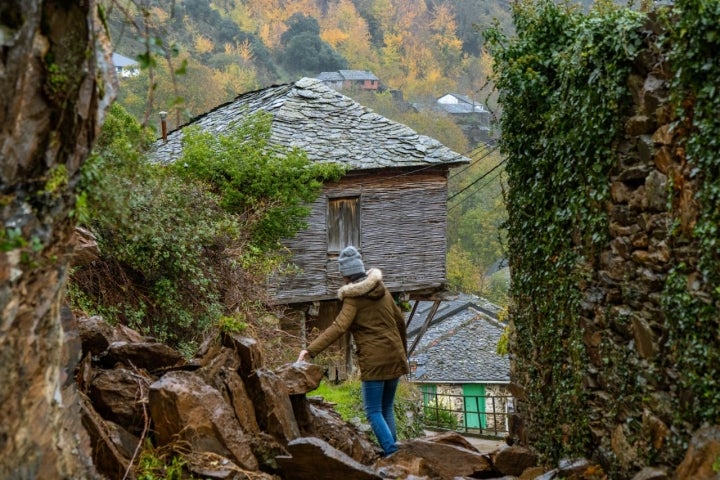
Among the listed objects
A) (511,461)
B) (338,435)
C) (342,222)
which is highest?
(342,222)

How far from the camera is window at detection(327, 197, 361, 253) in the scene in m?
18.3

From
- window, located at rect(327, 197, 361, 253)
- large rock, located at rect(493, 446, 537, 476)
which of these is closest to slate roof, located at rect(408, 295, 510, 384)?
window, located at rect(327, 197, 361, 253)

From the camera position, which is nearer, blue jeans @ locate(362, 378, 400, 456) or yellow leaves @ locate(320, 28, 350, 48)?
blue jeans @ locate(362, 378, 400, 456)

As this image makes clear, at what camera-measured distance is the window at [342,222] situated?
18344 mm

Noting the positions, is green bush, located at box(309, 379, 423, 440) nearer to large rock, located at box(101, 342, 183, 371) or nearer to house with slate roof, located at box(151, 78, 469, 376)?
house with slate roof, located at box(151, 78, 469, 376)

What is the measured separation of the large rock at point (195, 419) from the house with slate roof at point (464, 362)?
24338 mm

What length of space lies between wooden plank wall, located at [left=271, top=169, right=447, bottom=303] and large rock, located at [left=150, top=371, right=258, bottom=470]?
11945 millimetres

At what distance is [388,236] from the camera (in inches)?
747

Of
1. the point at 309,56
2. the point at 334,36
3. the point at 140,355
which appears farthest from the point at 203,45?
the point at 140,355

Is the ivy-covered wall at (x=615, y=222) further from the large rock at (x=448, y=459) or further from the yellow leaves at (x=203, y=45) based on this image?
the yellow leaves at (x=203, y=45)

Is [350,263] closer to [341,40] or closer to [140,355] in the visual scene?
[140,355]

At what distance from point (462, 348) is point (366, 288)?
28219 millimetres

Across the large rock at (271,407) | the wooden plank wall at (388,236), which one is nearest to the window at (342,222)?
the wooden plank wall at (388,236)

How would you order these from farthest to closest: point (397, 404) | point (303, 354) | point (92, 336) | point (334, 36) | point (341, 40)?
point (341, 40) < point (334, 36) < point (397, 404) < point (303, 354) < point (92, 336)
